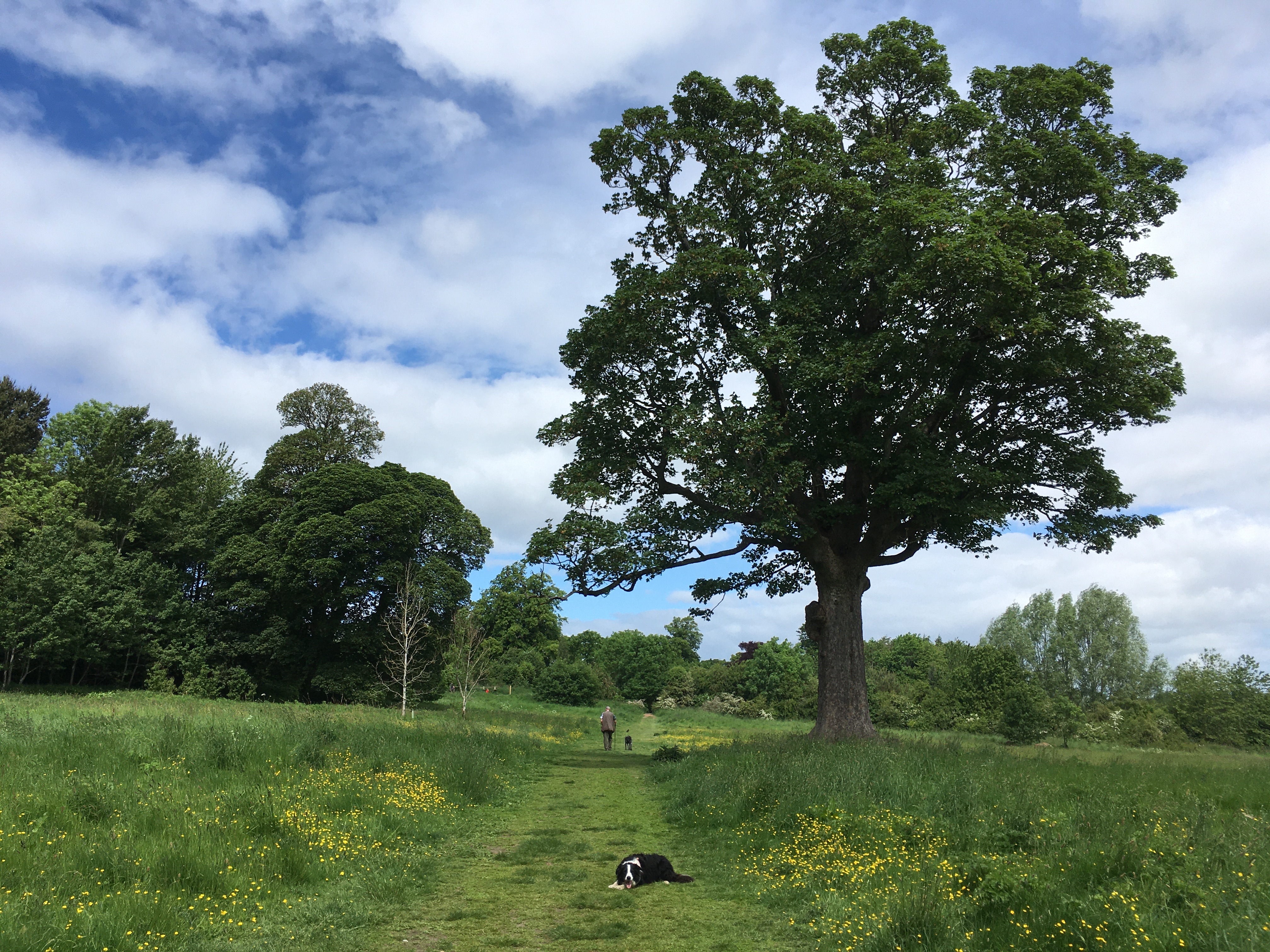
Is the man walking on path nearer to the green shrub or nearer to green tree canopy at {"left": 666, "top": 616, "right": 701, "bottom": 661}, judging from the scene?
the green shrub

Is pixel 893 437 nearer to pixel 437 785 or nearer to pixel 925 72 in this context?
pixel 925 72

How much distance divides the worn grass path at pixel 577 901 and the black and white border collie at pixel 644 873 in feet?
0.36

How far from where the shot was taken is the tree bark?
753 inches

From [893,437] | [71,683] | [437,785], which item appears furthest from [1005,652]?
[71,683]

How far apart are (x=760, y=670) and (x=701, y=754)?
243ft

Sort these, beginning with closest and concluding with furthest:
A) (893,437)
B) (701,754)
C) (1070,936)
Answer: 1. (1070,936)
2. (701,754)
3. (893,437)

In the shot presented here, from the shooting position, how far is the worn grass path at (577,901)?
21.2ft

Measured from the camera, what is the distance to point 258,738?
12.7m

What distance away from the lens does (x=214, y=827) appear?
802 centimetres

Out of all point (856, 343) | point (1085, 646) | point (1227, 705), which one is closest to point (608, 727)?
point (856, 343)

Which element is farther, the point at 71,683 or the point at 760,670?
the point at 760,670

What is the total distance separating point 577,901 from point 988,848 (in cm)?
455

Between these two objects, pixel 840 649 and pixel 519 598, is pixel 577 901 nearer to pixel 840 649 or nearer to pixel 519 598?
pixel 519 598

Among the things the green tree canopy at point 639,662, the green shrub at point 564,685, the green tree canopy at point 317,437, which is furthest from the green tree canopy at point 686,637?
the green tree canopy at point 317,437
